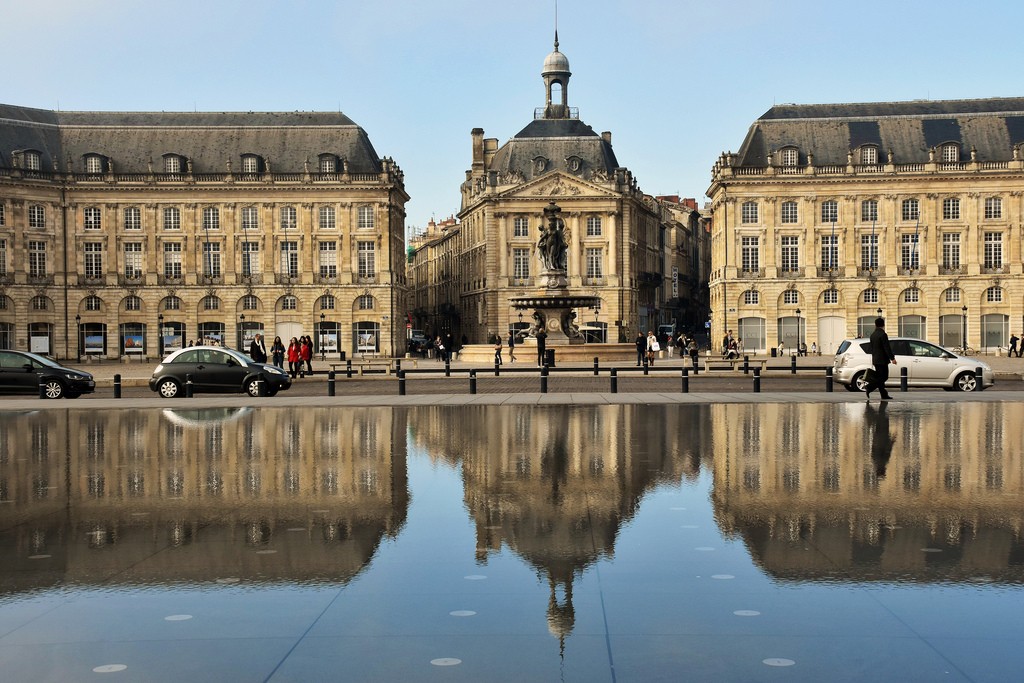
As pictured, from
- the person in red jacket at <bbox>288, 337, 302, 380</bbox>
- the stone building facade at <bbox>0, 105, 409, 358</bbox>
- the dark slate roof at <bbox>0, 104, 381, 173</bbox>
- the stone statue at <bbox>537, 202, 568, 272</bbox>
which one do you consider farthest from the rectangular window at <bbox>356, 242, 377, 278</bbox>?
the person in red jacket at <bbox>288, 337, 302, 380</bbox>

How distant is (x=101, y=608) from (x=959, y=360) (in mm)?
29514

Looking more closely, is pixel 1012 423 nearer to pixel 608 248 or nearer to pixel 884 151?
pixel 884 151

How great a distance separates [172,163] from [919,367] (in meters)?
67.6

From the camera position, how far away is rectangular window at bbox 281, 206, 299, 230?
90.1m

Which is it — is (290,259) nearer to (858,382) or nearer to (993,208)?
(993,208)

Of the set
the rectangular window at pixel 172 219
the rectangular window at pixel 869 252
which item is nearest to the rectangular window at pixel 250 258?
the rectangular window at pixel 172 219

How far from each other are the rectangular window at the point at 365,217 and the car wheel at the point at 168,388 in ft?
192

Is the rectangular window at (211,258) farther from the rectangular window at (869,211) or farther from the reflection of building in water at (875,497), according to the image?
the reflection of building in water at (875,497)

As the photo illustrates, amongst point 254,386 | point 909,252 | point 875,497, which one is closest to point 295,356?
point 254,386

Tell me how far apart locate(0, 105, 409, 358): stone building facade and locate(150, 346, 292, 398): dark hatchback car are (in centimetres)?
5549

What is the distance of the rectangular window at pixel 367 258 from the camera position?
3597 inches

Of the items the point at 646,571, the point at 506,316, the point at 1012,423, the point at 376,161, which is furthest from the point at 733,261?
the point at 646,571

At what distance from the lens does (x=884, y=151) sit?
8931 centimetres

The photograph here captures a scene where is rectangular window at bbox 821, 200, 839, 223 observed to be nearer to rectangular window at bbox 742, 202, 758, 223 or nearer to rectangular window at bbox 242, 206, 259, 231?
rectangular window at bbox 742, 202, 758, 223
